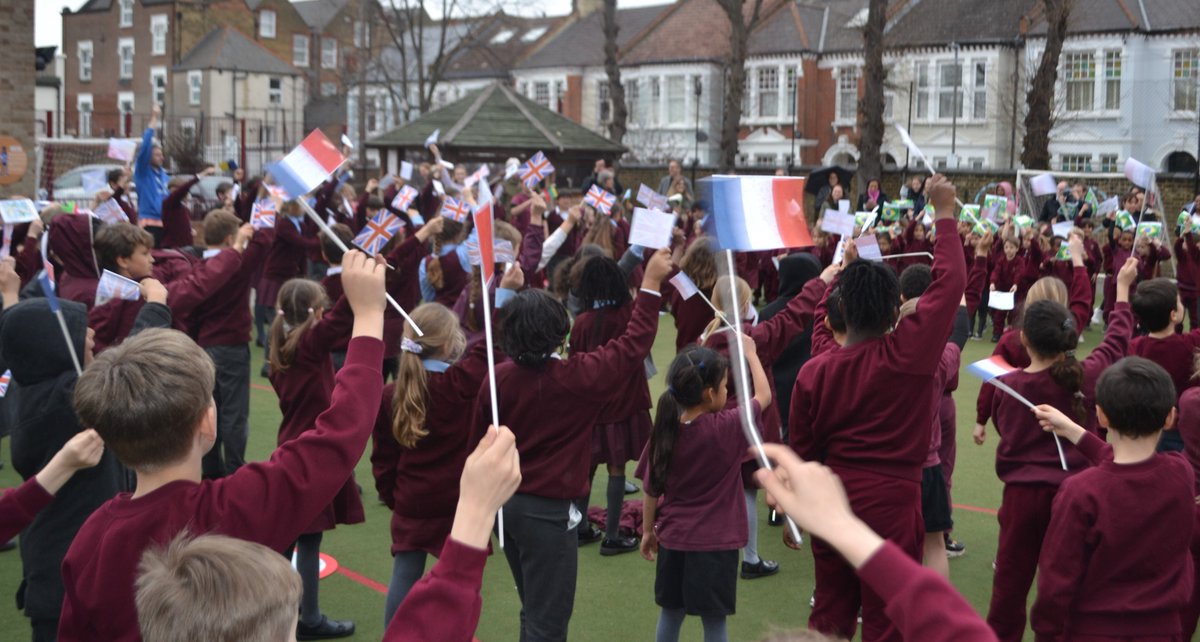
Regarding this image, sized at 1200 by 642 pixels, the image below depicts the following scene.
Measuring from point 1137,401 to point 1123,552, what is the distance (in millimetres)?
513

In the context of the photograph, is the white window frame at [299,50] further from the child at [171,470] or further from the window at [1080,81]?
the child at [171,470]

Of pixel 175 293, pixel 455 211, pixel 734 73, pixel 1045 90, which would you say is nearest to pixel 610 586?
pixel 175 293

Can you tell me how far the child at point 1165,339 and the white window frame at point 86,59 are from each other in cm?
6094

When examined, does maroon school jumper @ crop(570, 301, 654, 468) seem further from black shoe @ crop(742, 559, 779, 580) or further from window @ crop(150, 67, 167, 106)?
window @ crop(150, 67, 167, 106)

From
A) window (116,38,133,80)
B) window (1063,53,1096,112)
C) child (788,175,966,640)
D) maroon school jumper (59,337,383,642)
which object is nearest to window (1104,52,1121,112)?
window (1063,53,1096,112)

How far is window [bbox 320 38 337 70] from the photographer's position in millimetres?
64125

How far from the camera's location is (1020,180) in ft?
71.3

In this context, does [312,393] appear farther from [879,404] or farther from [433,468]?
[879,404]

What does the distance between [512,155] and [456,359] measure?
21139 millimetres

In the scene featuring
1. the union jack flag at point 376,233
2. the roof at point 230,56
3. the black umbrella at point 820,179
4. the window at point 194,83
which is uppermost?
the roof at point 230,56

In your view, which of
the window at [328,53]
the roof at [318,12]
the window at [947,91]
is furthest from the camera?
the roof at [318,12]

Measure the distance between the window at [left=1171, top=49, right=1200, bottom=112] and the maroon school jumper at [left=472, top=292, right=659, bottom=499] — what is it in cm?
3526

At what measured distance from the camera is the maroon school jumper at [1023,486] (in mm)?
4750

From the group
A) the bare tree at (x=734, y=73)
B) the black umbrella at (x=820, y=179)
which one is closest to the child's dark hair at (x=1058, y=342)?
the black umbrella at (x=820, y=179)
